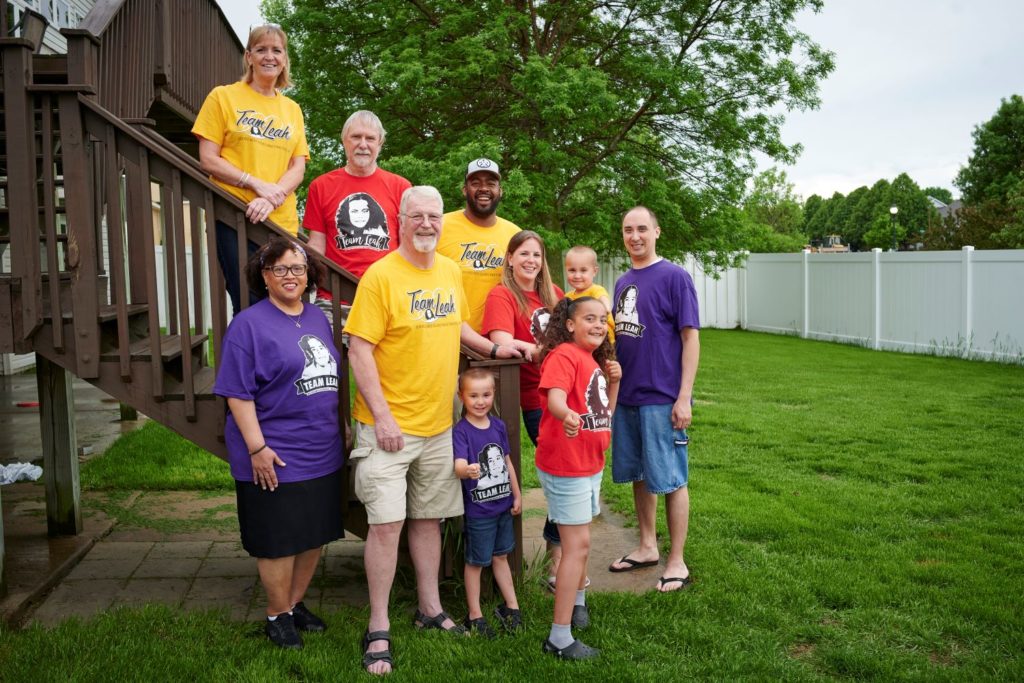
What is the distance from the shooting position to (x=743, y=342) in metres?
16.5

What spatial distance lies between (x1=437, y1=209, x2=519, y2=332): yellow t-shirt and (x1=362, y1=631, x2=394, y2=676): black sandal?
4.96 feet

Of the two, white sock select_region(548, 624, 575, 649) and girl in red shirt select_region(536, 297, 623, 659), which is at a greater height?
girl in red shirt select_region(536, 297, 623, 659)

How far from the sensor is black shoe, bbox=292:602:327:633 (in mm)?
3807

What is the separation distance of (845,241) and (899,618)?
88.2 m

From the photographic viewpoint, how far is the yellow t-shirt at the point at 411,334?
136 inches

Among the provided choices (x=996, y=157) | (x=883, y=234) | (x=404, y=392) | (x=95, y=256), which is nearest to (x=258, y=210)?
(x=95, y=256)

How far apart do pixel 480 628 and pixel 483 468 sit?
2.20 feet

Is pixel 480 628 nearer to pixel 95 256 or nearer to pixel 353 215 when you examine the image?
pixel 353 215

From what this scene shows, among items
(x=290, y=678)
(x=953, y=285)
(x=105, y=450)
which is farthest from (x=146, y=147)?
(x=953, y=285)

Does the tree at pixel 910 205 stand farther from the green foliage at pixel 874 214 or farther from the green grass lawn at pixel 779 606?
the green grass lawn at pixel 779 606

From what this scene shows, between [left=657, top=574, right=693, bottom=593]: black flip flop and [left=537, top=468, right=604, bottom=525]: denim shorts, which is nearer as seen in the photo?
[left=537, top=468, right=604, bottom=525]: denim shorts

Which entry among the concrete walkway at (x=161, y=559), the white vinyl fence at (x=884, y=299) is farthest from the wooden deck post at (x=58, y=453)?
→ the white vinyl fence at (x=884, y=299)

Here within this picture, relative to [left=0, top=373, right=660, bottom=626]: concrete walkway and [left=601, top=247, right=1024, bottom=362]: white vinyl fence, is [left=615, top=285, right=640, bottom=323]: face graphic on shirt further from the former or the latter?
[left=601, top=247, right=1024, bottom=362]: white vinyl fence

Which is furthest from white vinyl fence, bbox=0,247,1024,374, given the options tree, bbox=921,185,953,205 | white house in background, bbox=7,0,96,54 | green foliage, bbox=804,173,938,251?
tree, bbox=921,185,953,205
